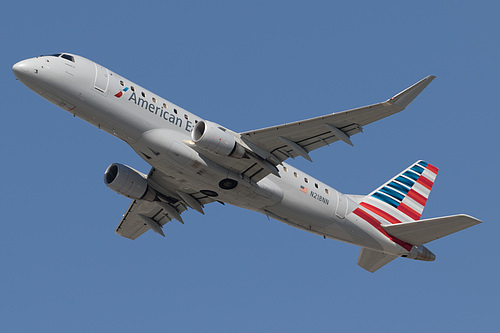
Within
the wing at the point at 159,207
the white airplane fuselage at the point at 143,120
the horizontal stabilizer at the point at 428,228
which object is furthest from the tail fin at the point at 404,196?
the wing at the point at 159,207

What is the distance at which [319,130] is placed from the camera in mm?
35438

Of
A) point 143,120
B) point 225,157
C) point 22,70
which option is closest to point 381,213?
point 225,157

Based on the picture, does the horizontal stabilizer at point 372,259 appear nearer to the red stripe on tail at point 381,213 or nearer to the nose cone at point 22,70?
the red stripe on tail at point 381,213

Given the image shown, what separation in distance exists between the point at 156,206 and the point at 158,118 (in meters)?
9.65

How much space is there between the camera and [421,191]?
46.8m

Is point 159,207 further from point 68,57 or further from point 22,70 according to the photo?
point 22,70

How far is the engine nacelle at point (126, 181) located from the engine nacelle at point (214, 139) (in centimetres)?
659

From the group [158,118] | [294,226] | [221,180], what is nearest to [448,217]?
[294,226]

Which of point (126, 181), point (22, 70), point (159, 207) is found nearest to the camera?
point (22, 70)

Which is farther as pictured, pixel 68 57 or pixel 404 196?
pixel 404 196

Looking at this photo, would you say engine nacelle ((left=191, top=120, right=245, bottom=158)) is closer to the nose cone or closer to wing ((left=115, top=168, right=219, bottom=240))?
wing ((left=115, top=168, right=219, bottom=240))

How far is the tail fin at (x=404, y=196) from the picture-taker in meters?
43.4

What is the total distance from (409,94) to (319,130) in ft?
16.3

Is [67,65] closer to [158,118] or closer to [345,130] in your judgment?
[158,118]
